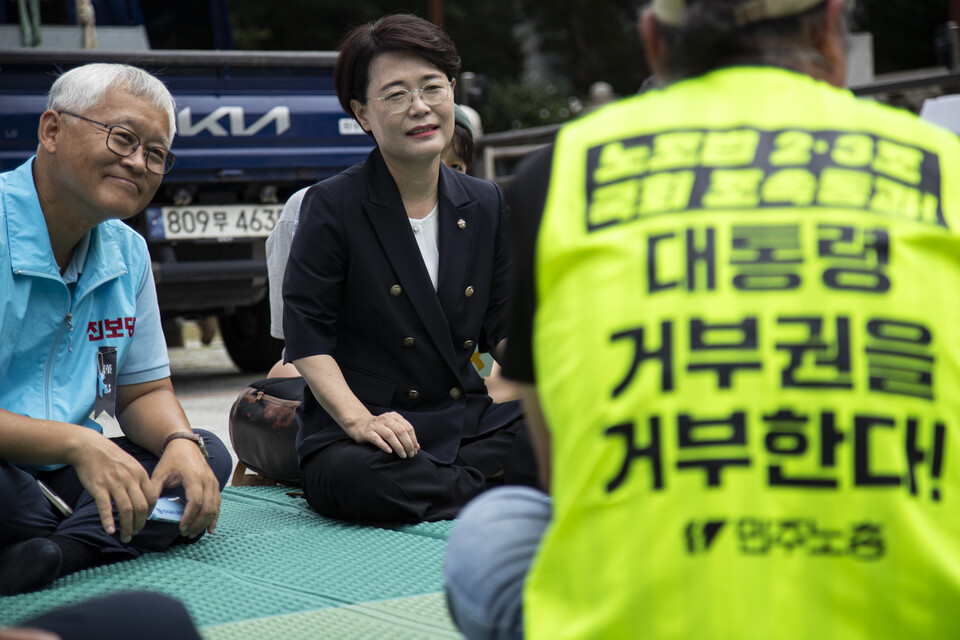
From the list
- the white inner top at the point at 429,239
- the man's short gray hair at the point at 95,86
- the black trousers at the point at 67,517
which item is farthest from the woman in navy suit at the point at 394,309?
the man's short gray hair at the point at 95,86

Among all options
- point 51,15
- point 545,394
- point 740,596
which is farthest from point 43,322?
point 51,15

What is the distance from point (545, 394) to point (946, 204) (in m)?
0.45

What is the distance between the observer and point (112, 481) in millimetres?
2541

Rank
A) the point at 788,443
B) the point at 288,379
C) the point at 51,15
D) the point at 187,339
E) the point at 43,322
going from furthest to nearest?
the point at 187,339, the point at 51,15, the point at 288,379, the point at 43,322, the point at 788,443

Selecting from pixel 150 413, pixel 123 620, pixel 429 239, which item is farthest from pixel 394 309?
pixel 123 620

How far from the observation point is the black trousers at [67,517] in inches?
106

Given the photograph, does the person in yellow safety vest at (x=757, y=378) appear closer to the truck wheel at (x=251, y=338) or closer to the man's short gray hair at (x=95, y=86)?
the man's short gray hair at (x=95, y=86)

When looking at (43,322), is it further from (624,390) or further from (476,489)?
(624,390)

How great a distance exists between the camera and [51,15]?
743cm

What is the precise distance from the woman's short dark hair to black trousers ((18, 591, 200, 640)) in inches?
91.7

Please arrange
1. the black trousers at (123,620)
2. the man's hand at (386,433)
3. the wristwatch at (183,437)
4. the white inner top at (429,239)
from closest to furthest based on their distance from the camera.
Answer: the black trousers at (123,620) → the wristwatch at (183,437) → the man's hand at (386,433) → the white inner top at (429,239)

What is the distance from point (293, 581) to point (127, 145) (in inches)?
43.1

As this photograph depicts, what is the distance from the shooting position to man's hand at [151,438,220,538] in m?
2.84

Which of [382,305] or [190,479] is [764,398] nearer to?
[190,479]
